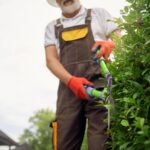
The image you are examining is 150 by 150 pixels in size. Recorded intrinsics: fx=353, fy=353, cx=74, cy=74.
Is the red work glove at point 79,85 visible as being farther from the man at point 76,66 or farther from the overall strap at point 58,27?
the overall strap at point 58,27

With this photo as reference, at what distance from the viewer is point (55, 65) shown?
10.9 ft

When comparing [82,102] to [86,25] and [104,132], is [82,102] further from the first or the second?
[86,25]

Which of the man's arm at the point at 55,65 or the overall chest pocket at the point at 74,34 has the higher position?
the overall chest pocket at the point at 74,34

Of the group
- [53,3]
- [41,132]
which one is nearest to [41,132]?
[41,132]

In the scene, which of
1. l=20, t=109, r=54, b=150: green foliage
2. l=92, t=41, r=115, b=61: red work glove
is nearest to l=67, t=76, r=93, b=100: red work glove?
l=92, t=41, r=115, b=61: red work glove

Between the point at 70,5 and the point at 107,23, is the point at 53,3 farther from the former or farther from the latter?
the point at 107,23

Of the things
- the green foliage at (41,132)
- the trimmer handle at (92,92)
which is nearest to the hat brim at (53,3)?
the trimmer handle at (92,92)

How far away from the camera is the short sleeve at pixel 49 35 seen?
3.53 metres

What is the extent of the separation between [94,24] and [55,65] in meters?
Answer: 0.55

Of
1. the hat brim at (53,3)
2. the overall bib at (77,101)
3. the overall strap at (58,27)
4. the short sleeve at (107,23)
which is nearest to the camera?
the overall bib at (77,101)

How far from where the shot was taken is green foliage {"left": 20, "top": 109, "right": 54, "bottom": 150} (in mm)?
42406

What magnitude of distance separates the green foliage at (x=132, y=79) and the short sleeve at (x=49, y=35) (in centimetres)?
122

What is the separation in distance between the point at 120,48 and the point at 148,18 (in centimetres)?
32

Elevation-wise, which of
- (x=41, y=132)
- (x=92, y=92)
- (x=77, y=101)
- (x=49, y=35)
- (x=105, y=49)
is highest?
(x=49, y=35)
